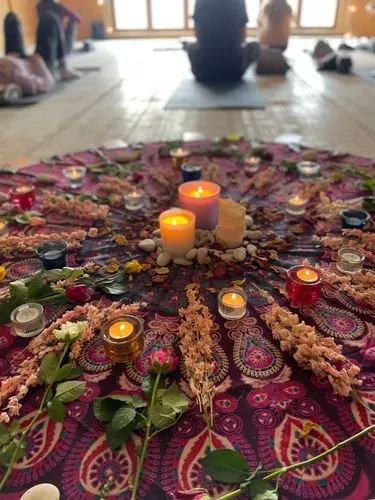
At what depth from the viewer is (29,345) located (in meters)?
0.85

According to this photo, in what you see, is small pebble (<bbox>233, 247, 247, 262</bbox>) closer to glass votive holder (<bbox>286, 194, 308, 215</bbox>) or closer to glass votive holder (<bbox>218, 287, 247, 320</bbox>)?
glass votive holder (<bbox>218, 287, 247, 320</bbox>)

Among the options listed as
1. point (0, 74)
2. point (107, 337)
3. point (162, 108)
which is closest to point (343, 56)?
point (162, 108)

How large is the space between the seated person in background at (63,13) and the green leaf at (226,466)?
4.49 m

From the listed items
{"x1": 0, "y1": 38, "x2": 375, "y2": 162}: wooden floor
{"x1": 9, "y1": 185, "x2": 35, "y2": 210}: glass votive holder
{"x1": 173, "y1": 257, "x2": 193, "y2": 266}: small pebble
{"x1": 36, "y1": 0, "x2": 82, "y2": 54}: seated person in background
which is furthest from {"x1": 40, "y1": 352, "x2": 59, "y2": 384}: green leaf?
{"x1": 36, "y1": 0, "x2": 82, "y2": 54}: seated person in background

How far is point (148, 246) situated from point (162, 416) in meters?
0.56

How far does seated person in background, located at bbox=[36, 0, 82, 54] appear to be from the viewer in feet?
13.6

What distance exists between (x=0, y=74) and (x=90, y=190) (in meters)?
2.21

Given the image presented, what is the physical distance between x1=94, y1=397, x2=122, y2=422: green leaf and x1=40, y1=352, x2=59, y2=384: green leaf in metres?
0.11

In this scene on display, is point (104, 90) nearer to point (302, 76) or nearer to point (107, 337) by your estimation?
point (302, 76)

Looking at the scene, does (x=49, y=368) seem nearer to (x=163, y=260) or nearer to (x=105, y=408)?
(x=105, y=408)

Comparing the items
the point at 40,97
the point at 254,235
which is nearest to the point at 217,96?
the point at 40,97

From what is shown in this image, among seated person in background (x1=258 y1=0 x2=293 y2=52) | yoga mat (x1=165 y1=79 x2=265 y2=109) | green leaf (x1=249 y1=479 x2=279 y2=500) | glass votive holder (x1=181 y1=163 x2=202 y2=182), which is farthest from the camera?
seated person in background (x1=258 y1=0 x2=293 y2=52)

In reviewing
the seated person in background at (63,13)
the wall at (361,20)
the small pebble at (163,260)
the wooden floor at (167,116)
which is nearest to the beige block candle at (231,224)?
the small pebble at (163,260)

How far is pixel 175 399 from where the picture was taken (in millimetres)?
725
